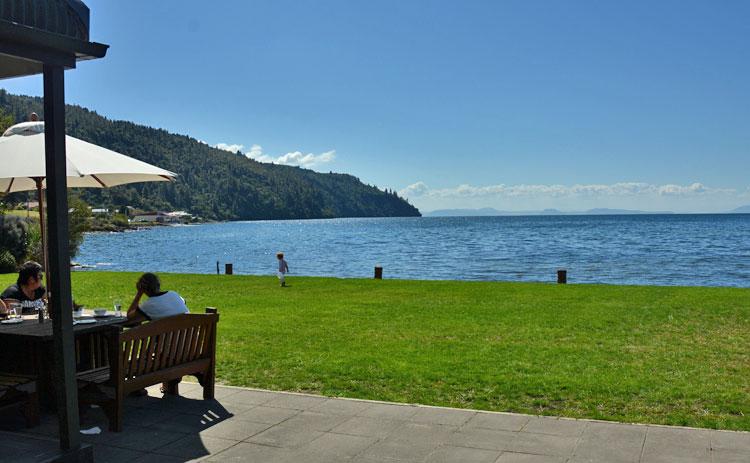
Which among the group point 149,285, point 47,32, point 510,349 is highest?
point 47,32

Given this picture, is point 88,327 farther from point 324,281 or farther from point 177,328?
point 324,281

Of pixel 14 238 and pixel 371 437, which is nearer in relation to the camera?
pixel 371 437

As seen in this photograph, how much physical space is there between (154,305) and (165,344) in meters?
0.69

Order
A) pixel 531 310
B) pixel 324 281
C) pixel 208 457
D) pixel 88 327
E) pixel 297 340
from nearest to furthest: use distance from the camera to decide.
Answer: pixel 208 457
pixel 88 327
pixel 297 340
pixel 531 310
pixel 324 281

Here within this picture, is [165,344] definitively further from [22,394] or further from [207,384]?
[22,394]

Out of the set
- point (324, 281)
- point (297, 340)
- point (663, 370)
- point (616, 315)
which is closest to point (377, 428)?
point (663, 370)

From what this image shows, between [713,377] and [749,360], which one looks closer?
[713,377]

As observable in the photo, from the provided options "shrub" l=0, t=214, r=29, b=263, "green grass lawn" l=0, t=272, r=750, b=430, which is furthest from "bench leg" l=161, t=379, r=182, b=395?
"shrub" l=0, t=214, r=29, b=263

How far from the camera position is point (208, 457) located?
5.18 meters

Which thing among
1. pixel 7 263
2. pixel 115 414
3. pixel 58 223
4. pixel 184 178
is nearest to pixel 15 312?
pixel 115 414

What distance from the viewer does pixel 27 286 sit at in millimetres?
8383

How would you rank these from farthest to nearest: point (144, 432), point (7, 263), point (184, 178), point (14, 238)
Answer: point (184, 178)
point (14, 238)
point (7, 263)
point (144, 432)

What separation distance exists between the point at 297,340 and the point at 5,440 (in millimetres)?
5794

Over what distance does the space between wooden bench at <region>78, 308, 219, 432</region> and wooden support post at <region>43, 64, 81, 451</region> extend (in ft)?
3.77
